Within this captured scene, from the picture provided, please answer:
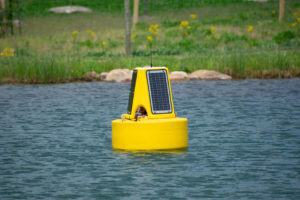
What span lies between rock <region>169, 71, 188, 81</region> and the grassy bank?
0.79 m

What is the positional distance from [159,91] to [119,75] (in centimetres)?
1489

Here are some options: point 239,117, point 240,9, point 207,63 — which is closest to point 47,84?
point 207,63

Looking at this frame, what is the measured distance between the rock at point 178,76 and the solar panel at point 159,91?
562 inches

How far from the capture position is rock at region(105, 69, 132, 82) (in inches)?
1050

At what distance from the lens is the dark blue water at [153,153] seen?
9617mm

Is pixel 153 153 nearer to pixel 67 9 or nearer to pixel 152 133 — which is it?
pixel 152 133

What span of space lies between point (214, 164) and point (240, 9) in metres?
36.3

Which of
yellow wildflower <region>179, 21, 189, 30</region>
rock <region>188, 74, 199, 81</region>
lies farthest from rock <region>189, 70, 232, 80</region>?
yellow wildflower <region>179, 21, 189, 30</region>

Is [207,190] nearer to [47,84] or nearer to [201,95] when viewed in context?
[201,95]

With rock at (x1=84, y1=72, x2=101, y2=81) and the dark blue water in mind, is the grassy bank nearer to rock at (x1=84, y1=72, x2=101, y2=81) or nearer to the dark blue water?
rock at (x1=84, y1=72, x2=101, y2=81)

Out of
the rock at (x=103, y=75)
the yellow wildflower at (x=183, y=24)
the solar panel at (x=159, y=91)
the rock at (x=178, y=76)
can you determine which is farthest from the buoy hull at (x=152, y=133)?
the yellow wildflower at (x=183, y=24)

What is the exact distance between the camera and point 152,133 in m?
11.7

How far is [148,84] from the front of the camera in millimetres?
11953

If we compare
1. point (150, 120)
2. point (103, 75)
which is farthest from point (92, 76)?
point (150, 120)
